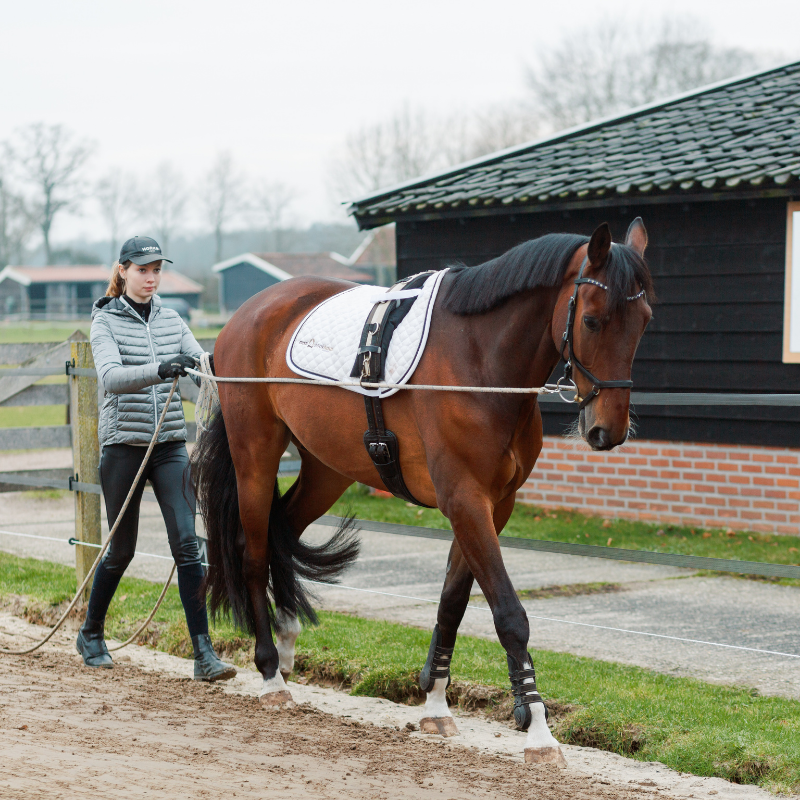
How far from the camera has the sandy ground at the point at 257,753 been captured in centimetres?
335

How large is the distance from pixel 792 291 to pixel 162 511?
17.6 feet

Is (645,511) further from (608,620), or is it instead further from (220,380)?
(220,380)

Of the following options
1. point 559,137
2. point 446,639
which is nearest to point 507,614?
point 446,639

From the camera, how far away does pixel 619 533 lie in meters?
8.37

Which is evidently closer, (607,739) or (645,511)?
(607,739)

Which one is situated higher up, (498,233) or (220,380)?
(498,233)

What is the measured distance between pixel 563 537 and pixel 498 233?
3.29m

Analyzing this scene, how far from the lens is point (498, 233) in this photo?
1002 centimetres

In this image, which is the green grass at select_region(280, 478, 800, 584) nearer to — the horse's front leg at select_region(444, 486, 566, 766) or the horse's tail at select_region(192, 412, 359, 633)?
the horse's tail at select_region(192, 412, 359, 633)

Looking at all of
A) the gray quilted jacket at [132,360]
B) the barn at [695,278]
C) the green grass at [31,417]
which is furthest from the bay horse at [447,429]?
the green grass at [31,417]

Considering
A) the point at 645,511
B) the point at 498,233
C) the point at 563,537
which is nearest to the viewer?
the point at 563,537

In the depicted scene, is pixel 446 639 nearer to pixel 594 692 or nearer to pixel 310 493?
pixel 594 692

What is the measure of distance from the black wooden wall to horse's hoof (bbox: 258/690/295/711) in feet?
Answer: 16.6

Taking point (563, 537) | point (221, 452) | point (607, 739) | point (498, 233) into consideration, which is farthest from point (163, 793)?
point (498, 233)
